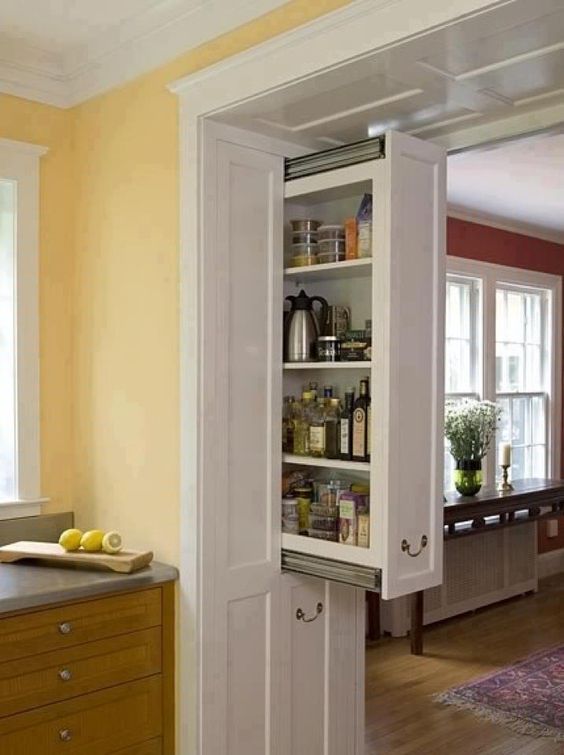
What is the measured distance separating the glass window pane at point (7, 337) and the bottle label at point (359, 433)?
3.99 ft

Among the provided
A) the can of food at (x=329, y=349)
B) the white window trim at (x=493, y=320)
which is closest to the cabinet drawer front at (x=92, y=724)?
the can of food at (x=329, y=349)

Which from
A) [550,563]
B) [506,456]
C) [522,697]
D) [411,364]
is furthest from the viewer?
[550,563]

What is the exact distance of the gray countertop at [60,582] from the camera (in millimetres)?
2266

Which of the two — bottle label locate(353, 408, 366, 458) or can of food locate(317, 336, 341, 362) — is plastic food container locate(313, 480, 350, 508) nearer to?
bottle label locate(353, 408, 366, 458)

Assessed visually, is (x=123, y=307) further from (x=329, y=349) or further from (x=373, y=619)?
(x=373, y=619)

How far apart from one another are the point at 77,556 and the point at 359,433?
912 mm

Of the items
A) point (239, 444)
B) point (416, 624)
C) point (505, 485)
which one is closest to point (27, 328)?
point (239, 444)

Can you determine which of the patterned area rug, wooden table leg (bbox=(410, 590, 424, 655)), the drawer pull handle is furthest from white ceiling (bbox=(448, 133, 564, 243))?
the drawer pull handle

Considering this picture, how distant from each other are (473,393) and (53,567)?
387cm

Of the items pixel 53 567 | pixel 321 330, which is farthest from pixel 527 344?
pixel 53 567

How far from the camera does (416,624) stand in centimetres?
461

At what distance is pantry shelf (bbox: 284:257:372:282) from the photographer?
2.44m

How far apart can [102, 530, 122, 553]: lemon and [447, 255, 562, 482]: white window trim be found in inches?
140

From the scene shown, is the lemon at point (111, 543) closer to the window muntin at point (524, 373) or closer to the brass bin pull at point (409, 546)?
the brass bin pull at point (409, 546)
